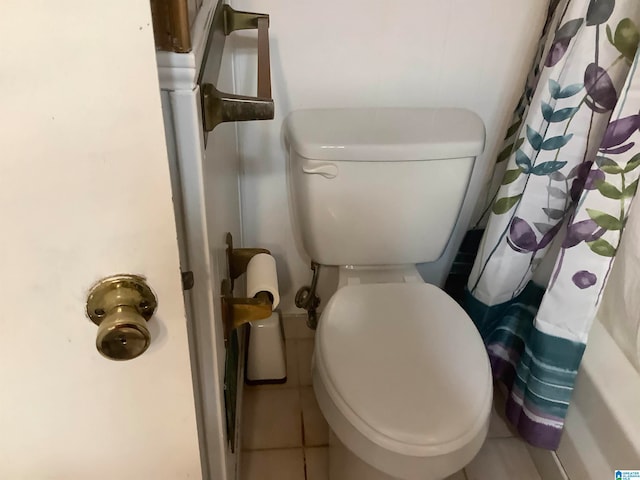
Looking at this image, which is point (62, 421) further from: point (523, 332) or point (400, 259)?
point (523, 332)

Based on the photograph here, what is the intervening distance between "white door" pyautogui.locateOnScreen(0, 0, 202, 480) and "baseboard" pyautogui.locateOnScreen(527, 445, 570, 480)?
1.05 m

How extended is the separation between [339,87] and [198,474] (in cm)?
94

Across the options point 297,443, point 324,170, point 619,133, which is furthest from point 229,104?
point 297,443

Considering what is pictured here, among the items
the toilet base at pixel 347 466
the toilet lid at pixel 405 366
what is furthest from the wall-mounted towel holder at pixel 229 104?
the toilet base at pixel 347 466

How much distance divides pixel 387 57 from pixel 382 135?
19cm

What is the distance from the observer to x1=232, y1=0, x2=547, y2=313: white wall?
1.25 m

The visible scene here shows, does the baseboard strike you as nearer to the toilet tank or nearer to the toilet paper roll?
the toilet tank

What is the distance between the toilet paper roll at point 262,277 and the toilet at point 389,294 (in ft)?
0.98

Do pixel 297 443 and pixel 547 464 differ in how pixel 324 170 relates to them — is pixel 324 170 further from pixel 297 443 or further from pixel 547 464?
pixel 547 464

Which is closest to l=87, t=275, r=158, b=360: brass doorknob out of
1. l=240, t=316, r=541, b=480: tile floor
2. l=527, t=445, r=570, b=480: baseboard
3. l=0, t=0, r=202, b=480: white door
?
l=0, t=0, r=202, b=480: white door

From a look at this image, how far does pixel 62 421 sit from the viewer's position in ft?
1.83

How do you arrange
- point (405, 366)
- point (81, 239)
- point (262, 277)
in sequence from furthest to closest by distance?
point (405, 366), point (262, 277), point (81, 239)

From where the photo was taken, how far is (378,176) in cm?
126

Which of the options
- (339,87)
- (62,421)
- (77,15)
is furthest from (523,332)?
(77,15)
